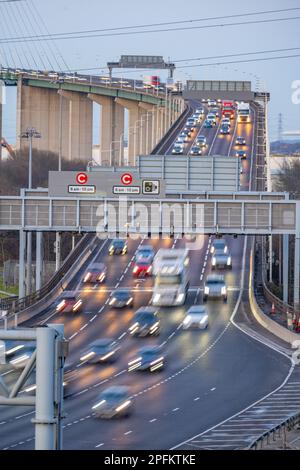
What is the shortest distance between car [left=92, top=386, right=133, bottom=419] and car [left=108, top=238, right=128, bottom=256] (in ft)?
141

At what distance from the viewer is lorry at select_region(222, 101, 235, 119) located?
140 m

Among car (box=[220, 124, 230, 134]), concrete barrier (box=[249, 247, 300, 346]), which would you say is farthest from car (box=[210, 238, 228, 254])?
car (box=[220, 124, 230, 134])

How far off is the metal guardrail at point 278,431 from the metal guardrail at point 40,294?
26804 mm

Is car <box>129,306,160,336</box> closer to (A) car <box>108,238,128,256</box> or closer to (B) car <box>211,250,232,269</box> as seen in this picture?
(B) car <box>211,250,232,269</box>

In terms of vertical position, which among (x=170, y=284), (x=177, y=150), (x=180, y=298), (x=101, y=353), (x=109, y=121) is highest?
(x=109, y=121)

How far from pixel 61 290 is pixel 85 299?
82.9 inches

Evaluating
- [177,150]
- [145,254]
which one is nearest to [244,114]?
[177,150]

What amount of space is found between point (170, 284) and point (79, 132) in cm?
8227

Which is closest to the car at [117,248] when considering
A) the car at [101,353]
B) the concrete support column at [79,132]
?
the car at [101,353]

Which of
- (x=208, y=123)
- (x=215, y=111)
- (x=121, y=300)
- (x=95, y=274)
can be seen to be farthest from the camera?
(x=215, y=111)

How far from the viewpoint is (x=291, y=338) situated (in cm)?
4947

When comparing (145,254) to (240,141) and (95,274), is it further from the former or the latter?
(240,141)

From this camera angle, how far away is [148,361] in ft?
145
